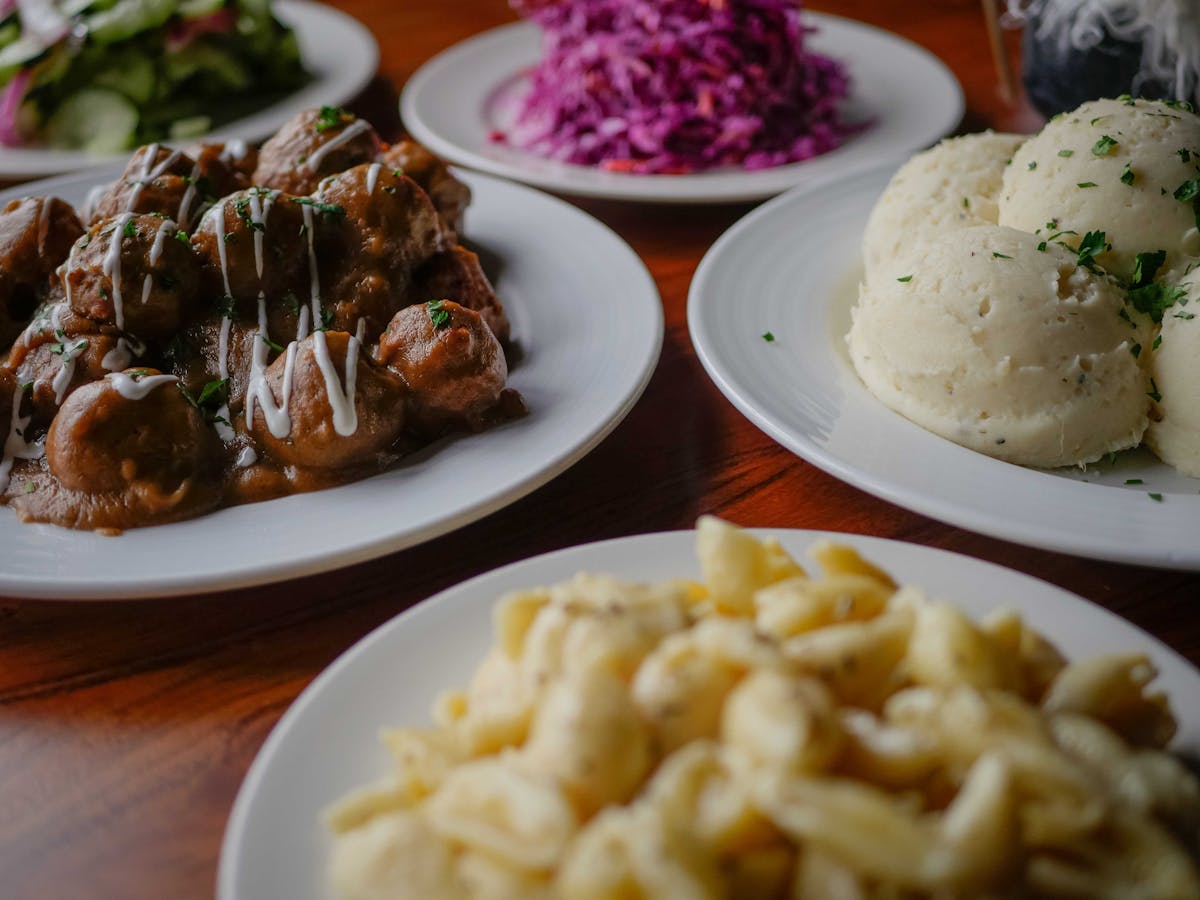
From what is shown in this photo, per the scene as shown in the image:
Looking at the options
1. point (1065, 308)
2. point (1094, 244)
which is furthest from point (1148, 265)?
point (1065, 308)

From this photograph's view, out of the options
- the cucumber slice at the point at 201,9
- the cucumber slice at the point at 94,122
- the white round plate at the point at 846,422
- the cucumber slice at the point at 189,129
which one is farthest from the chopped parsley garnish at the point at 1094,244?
the cucumber slice at the point at 201,9

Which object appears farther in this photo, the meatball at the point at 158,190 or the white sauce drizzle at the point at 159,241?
the meatball at the point at 158,190

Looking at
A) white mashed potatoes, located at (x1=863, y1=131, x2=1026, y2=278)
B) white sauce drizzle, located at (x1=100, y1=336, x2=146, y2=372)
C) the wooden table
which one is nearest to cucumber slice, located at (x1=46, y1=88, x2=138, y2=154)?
white sauce drizzle, located at (x1=100, y1=336, x2=146, y2=372)

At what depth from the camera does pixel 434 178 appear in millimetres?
2334

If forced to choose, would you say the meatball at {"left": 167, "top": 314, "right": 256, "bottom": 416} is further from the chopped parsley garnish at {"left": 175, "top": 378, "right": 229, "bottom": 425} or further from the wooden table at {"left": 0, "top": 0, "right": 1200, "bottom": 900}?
the wooden table at {"left": 0, "top": 0, "right": 1200, "bottom": 900}

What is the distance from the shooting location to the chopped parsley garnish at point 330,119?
229 centimetres

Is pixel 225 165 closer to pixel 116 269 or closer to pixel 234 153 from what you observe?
pixel 234 153

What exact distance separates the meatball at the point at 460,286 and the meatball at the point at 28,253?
0.67m

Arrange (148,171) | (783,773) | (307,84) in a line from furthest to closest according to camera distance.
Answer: (307,84) → (148,171) → (783,773)

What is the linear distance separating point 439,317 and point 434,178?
0.65m

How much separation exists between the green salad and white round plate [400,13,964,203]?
1.60ft

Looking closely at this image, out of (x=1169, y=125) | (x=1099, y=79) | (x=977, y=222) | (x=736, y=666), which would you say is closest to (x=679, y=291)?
(x=977, y=222)

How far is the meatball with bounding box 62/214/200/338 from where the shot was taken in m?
1.83

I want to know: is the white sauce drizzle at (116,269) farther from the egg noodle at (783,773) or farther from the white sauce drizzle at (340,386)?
the egg noodle at (783,773)
